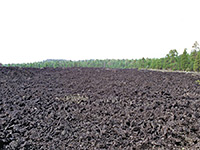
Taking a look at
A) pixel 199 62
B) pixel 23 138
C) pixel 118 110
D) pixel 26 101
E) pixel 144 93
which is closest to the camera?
pixel 23 138

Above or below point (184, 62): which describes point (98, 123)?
below

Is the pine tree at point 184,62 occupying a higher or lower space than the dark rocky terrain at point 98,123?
higher

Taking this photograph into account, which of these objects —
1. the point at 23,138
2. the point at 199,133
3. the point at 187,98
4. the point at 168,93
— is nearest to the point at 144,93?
the point at 168,93

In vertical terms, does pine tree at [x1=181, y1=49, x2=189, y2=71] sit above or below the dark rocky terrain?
above

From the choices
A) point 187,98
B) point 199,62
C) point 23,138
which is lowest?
point 23,138

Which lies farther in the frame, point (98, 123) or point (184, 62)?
point (184, 62)

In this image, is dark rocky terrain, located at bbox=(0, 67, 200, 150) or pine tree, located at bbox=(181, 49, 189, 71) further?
pine tree, located at bbox=(181, 49, 189, 71)

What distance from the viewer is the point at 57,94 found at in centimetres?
884

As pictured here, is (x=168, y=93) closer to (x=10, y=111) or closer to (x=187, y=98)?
(x=187, y=98)

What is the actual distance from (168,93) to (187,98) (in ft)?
2.57

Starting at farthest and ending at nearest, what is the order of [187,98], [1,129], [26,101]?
1. [187,98]
2. [26,101]
3. [1,129]

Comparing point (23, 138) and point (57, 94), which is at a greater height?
point (57, 94)

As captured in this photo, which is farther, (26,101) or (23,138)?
(26,101)

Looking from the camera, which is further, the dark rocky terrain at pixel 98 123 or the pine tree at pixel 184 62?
the pine tree at pixel 184 62
